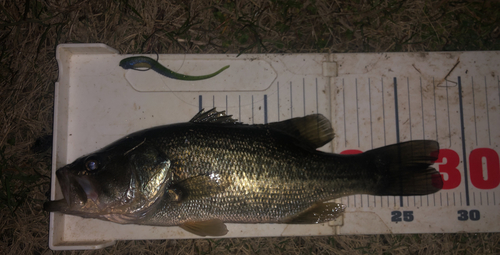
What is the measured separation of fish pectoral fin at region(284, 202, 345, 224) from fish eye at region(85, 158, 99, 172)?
4.40ft

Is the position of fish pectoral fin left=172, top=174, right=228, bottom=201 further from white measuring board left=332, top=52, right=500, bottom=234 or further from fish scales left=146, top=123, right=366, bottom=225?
white measuring board left=332, top=52, right=500, bottom=234

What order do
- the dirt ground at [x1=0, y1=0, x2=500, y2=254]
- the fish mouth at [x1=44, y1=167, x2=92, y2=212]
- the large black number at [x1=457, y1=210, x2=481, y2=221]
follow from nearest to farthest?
the fish mouth at [x1=44, y1=167, x2=92, y2=212], the large black number at [x1=457, y1=210, x2=481, y2=221], the dirt ground at [x1=0, y1=0, x2=500, y2=254]

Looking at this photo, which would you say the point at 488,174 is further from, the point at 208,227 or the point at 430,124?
the point at 208,227

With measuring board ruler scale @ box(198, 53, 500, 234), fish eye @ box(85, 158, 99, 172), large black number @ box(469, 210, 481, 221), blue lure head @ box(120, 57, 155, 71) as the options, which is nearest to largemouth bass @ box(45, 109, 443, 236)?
fish eye @ box(85, 158, 99, 172)

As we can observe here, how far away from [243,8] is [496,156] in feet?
8.37

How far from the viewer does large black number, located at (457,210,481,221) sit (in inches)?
95.0

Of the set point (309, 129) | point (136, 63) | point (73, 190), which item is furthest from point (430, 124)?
point (73, 190)

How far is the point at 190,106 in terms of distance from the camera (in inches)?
97.5

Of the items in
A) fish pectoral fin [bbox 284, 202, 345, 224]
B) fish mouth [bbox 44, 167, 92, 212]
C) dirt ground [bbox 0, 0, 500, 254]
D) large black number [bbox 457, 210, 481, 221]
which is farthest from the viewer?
dirt ground [bbox 0, 0, 500, 254]

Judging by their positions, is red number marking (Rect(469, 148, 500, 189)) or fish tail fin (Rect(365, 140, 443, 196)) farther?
red number marking (Rect(469, 148, 500, 189))

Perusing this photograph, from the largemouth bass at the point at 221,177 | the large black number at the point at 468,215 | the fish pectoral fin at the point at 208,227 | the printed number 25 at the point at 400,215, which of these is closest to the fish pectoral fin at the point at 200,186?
the largemouth bass at the point at 221,177

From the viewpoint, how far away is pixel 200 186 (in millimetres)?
1896

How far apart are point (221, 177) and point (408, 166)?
1.38 m

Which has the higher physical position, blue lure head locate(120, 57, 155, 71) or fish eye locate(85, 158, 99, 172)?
blue lure head locate(120, 57, 155, 71)
